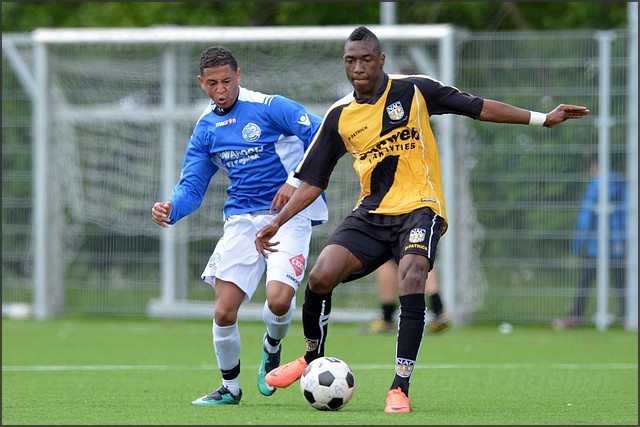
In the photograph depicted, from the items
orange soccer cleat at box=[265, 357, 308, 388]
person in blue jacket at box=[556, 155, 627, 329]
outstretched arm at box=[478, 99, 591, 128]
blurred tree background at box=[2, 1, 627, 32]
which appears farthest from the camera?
blurred tree background at box=[2, 1, 627, 32]

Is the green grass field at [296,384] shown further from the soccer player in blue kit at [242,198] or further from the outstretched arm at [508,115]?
the outstretched arm at [508,115]

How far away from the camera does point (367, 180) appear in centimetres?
765

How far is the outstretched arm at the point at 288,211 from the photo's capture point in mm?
7602

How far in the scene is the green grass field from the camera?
6988mm

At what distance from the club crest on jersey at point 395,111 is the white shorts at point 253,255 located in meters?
1.12

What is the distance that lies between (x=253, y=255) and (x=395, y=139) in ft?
4.22

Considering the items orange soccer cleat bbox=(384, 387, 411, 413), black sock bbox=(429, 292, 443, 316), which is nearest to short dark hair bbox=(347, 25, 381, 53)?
orange soccer cleat bbox=(384, 387, 411, 413)

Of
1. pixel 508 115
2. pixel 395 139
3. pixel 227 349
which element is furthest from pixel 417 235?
pixel 227 349

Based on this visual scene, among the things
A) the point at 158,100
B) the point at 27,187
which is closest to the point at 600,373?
the point at 158,100

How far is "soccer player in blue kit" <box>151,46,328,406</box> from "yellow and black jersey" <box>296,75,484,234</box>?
0.51m

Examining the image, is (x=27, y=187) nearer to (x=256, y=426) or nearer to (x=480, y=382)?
(x=480, y=382)

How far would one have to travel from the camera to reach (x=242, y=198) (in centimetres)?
824

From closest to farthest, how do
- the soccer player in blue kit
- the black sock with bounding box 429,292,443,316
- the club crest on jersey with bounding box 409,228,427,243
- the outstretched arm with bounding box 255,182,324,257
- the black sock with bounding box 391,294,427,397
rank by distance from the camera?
the black sock with bounding box 391,294,427,397, the club crest on jersey with bounding box 409,228,427,243, the outstretched arm with bounding box 255,182,324,257, the soccer player in blue kit, the black sock with bounding box 429,292,443,316

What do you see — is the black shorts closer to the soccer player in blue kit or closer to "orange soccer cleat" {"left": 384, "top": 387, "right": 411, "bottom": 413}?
the soccer player in blue kit
